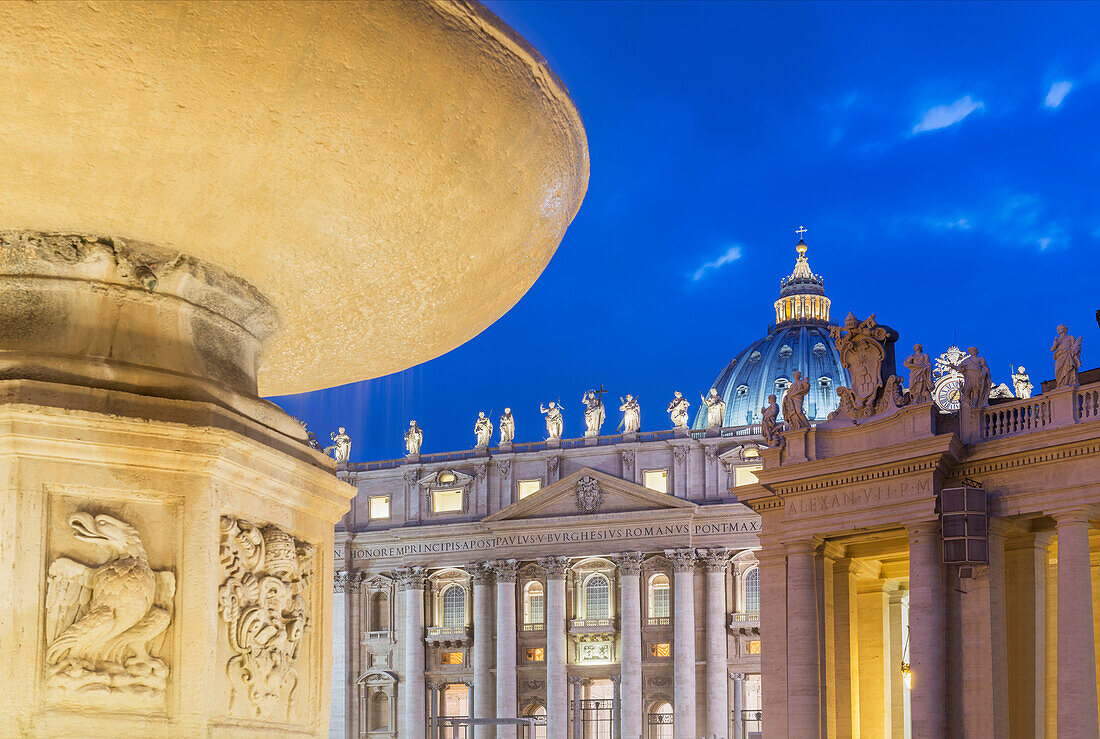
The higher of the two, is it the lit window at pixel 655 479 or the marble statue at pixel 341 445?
the marble statue at pixel 341 445

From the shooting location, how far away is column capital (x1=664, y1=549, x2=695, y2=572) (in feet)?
234

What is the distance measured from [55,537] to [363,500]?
76832mm

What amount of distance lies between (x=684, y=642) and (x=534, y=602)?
9.55 metres

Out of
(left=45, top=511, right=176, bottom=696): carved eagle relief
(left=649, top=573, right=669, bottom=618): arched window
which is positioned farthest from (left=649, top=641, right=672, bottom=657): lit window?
(left=45, top=511, right=176, bottom=696): carved eagle relief

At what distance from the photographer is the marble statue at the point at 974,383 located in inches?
1046

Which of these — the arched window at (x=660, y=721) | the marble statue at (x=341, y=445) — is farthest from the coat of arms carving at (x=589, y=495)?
the marble statue at (x=341, y=445)

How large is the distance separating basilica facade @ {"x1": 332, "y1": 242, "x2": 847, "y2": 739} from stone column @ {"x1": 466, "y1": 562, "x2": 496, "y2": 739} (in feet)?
0.28

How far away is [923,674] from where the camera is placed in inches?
997

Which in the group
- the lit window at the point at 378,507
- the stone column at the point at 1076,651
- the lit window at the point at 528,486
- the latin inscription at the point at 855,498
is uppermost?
the lit window at the point at 528,486

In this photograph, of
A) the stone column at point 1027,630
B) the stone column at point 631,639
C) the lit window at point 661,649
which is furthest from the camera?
the lit window at point 661,649

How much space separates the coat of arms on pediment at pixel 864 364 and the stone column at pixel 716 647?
42372 mm

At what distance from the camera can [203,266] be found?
20.7 ft

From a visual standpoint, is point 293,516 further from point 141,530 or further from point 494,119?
point 494,119

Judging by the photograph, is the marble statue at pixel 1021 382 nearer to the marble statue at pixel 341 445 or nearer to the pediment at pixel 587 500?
the pediment at pixel 587 500
